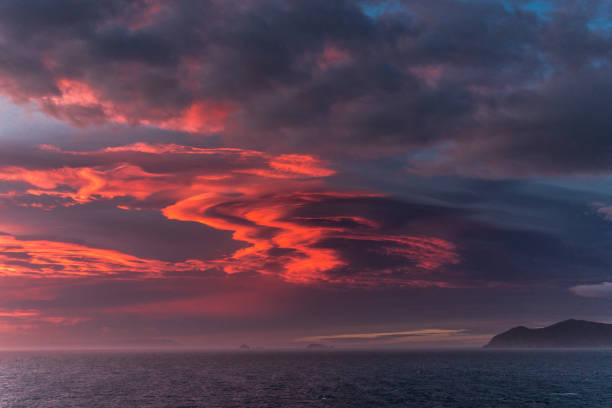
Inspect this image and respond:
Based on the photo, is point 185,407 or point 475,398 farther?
point 475,398

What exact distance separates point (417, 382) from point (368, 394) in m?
35.7

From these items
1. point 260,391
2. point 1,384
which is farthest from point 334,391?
point 1,384

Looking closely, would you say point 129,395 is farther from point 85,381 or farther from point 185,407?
point 85,381

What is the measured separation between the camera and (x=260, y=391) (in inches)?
4471

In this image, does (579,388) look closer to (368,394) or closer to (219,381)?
(368,394)

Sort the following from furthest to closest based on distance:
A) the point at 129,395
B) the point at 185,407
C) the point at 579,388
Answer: the point at 579,388
the point at 129,395
the point at 185,407

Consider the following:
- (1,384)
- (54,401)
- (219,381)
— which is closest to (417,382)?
(219,381)

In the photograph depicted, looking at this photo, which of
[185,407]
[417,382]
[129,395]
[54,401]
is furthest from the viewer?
[417,382]

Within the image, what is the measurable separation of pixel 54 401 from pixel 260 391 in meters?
45.1

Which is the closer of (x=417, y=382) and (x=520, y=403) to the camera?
(x=520, y=403)

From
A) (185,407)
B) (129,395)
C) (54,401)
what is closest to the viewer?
(185,407)

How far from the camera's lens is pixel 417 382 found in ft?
450

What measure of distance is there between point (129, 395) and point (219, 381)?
37980mm

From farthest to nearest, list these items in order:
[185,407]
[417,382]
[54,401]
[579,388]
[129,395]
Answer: [417,382]
[579,388]
[129,395]
[54,401]
[185,407]
